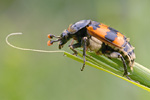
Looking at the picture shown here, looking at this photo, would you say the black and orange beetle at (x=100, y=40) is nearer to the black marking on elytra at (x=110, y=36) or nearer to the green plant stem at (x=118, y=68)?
the black marking on elytra at (x=110, y=36)

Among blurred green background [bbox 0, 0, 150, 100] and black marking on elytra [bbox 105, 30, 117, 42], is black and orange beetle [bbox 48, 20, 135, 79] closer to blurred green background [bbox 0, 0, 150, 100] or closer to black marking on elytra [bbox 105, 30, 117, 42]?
black marking on elytra [bbox 105, 30, 117, 42]

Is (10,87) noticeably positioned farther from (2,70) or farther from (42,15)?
(42,15)

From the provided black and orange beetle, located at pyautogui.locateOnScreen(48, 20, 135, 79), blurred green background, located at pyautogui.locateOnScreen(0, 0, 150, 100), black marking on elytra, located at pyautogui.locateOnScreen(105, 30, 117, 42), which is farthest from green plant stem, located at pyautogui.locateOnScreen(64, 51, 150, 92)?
blurred green background, located at pyautogui.locateOnScreen(0, 0, 150, 100)

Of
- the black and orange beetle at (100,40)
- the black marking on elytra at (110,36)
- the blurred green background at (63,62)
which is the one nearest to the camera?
the black and orange beetle at (100,40)

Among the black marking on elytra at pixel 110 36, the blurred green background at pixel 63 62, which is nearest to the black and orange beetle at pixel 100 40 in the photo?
the black marking on elytra at pixel 110 36

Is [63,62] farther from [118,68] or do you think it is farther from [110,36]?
[118,68]

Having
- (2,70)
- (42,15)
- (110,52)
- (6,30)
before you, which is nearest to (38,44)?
(6,30)

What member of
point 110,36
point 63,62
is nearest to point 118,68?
point 110,36
